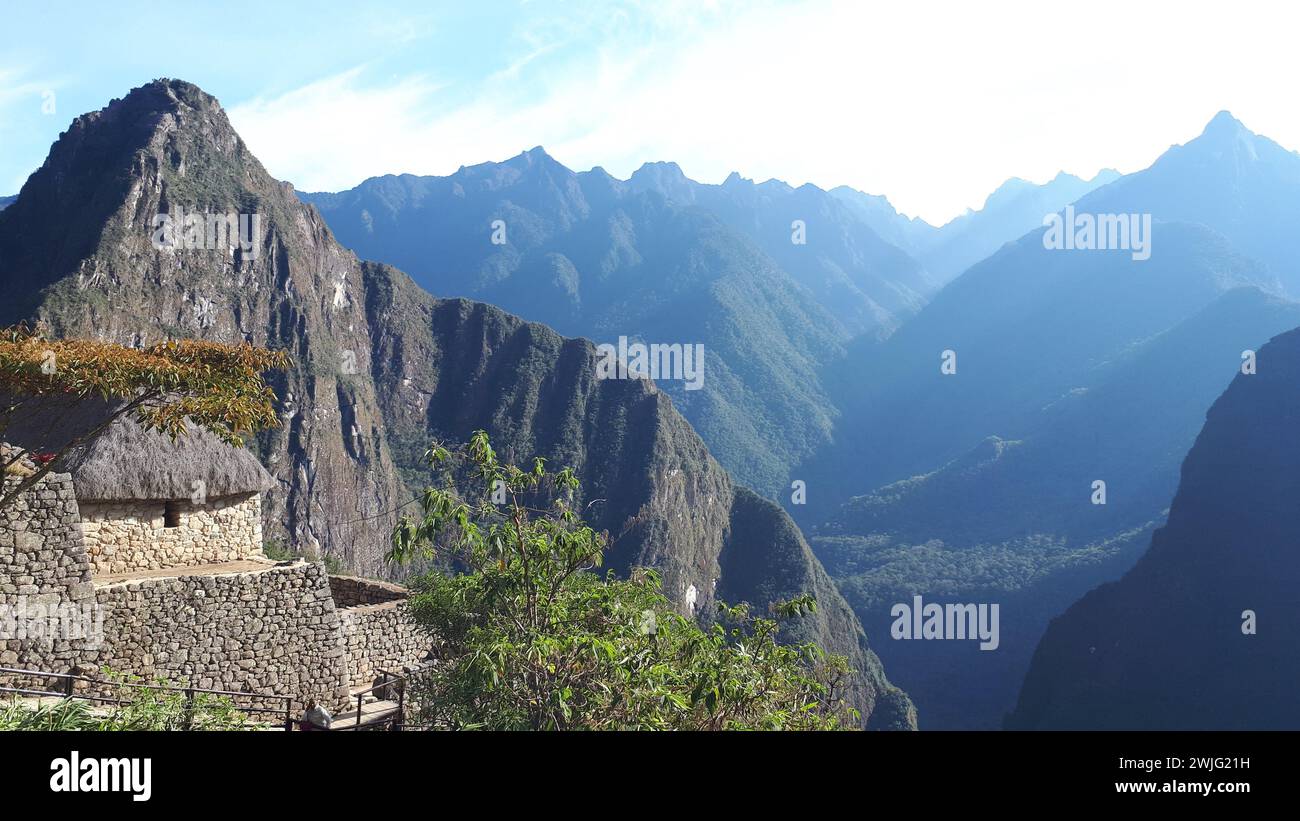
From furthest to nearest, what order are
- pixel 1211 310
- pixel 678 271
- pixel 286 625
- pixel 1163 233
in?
pixel 678 271 → pixel 1163 233 → pixel 1211 310 → pixel 286 625

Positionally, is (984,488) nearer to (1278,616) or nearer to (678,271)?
(1278,616)

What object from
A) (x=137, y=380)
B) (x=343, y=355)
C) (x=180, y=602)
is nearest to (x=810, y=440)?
(x=343, y=355)

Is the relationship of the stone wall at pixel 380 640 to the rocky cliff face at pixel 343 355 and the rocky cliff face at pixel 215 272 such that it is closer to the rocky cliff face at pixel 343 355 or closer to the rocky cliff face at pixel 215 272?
the rocky cliff face at pixel 343 355

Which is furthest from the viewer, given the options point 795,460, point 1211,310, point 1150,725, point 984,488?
point 795,460

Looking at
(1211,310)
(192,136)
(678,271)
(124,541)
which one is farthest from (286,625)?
(678,271)

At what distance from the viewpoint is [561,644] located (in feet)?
26.9

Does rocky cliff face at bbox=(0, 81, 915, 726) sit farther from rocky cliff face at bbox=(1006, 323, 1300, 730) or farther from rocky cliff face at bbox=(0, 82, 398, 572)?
rocky cliff face at bbox=(1006, 323, 1300, 730)

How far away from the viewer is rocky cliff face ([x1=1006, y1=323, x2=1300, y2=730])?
6950cm

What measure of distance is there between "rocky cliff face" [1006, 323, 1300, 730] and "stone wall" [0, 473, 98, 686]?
69764 millimetres

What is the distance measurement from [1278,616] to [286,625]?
3207 inches

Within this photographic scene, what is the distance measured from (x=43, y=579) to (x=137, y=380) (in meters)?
3.00

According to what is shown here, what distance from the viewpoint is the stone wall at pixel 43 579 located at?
36.1ft
